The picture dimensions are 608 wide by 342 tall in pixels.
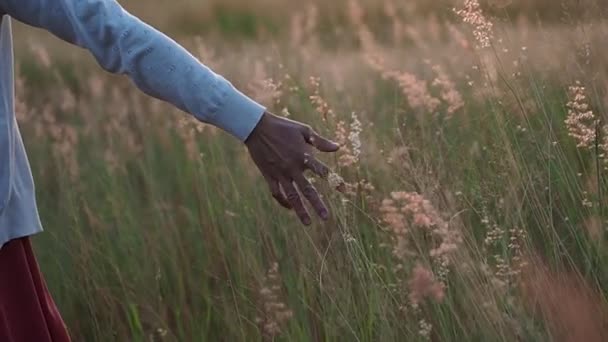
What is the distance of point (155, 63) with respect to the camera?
1787 mm

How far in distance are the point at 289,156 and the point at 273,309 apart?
1.31m

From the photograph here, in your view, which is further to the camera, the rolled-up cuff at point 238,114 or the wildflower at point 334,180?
the wildflower at point 334,180

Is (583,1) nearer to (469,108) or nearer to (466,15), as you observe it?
(466,15)

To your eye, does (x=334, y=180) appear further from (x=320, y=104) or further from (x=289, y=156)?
(x=320, y=104)

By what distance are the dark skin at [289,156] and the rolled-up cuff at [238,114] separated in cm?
1

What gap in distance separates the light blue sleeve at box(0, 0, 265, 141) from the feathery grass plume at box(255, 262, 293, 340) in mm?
1098

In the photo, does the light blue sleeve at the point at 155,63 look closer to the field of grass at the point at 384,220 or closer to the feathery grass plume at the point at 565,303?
the field of grass at the point at 384,220

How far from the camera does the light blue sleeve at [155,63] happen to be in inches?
70.4

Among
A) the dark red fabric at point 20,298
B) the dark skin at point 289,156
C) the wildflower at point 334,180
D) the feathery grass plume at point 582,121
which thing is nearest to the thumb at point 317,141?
the dark skin at point 289,156

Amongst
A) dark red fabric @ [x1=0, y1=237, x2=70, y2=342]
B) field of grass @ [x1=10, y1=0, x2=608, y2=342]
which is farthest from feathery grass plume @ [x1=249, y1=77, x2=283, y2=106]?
dark red fabric @ [x1=0, y1=237, x2=70, y2=342]

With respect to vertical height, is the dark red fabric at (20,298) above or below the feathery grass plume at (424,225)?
above

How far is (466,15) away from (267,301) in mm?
830

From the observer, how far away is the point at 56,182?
14.4ft

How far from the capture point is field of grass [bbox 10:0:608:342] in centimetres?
262
